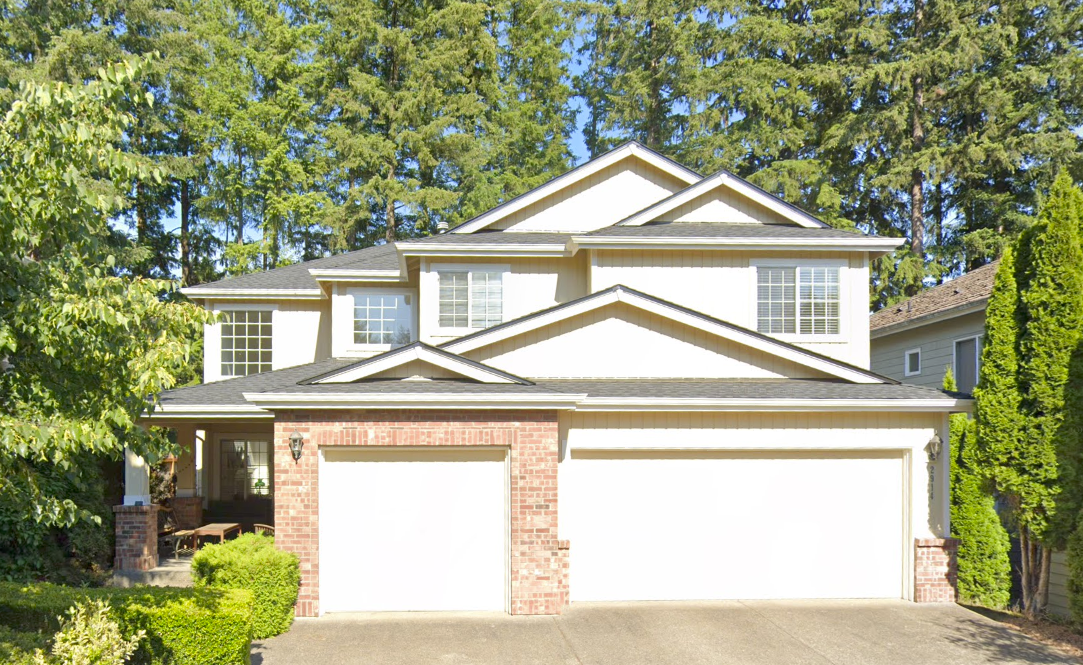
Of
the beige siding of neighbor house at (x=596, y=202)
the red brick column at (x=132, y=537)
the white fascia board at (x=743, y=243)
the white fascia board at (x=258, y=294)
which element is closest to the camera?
the red brick column at (x=132, y=537)

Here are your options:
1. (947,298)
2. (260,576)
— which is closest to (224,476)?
(260,576)

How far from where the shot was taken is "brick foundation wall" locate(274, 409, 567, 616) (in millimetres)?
12516

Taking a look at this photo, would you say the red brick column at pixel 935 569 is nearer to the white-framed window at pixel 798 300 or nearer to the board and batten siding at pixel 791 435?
the board and batten siding at pixel 791 435

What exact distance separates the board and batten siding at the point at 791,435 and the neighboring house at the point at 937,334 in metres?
6.72

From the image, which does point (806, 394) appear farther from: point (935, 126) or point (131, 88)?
point (935, 126)

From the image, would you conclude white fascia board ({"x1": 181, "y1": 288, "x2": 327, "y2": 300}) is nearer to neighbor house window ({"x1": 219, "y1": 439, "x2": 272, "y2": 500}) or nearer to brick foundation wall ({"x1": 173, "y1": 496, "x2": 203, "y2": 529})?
neighbor house window ({"x1": 219, "y1": 439, "x2": 272, "y2": 500})

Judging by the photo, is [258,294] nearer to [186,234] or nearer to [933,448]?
[933,448]

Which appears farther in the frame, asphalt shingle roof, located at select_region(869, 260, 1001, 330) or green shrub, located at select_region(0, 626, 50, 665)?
asphalt shingle roof, located at select_region(869, 260, 1001, 330)

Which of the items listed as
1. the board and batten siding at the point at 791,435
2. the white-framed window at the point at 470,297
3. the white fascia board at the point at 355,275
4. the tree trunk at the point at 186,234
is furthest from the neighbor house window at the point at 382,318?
the tree trunk at the point at 186,234

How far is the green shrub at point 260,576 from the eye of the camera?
11523 millimetres

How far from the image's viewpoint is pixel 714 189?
17.9 meters

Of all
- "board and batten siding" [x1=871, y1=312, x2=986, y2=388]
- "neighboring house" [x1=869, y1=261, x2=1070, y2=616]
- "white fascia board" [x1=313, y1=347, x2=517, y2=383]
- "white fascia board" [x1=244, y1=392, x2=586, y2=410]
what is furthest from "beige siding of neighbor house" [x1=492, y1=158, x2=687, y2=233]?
"board and batten siding" [x1=871, y1=312, x2=986, y2=388]

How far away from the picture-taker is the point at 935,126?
116 ft

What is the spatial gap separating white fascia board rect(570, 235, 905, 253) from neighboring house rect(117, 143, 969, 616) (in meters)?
0.05
